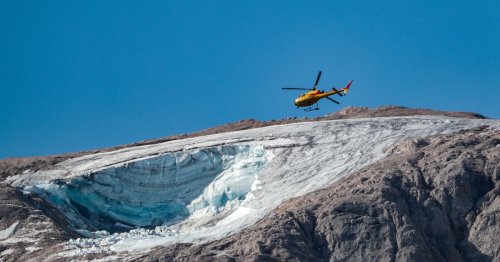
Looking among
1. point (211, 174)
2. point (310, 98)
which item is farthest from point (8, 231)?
point (310, 98)

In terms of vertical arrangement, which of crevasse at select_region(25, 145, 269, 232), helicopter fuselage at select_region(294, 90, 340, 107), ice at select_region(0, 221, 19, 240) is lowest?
ice at select_region(0, 221, 19, 240)

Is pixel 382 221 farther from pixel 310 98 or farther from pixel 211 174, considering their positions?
pixel 310 98

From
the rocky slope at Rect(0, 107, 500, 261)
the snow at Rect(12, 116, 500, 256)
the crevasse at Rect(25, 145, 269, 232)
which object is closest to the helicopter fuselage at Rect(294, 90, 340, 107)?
the snow at Rect(12, 116, 500, 256)

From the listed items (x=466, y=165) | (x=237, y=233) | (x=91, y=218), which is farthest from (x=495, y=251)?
(x=91, y=218)

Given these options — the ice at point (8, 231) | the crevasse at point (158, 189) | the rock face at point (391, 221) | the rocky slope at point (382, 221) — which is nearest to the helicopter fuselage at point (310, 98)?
the crevasse at point (158, 189)

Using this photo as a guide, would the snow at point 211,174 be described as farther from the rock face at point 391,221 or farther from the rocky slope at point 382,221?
the rock face at point 391,221

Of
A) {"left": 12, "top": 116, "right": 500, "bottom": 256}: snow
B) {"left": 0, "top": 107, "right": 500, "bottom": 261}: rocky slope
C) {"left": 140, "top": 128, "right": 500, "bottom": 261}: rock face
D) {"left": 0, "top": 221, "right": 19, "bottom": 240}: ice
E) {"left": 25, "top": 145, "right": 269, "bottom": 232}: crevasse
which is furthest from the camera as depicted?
{"left": 25, "top": 145, "right": 269, "bottom": 232}: crevasse

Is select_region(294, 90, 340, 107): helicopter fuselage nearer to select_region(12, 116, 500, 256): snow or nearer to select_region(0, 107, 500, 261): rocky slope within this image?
select_region(12, 116, 500, 256): snow
